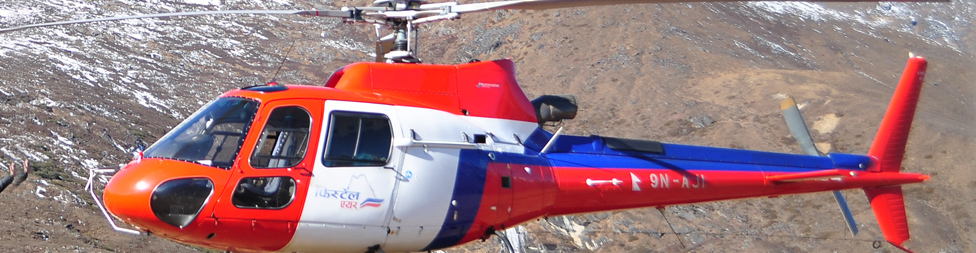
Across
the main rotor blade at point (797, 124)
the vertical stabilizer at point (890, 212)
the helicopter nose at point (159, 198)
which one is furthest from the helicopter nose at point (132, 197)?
the vertical stabilizer at point (890, 212)

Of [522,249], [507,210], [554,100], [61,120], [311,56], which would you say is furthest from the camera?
[311,56]

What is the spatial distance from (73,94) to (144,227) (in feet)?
53.6

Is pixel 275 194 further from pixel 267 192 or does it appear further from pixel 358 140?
pixel 358 140

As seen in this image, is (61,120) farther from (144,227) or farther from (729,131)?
(729,131)

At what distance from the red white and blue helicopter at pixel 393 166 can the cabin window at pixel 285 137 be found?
1 centimetres

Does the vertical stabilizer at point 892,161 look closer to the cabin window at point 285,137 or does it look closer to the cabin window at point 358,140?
the cabin window at point 358,140

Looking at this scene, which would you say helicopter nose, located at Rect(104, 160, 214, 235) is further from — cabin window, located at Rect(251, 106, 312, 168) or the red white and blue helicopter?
cabin window, located at Rect(251, 106, 312, 168)

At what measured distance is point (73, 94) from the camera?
21438 millimetres

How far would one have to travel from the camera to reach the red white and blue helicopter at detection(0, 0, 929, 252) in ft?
23.0

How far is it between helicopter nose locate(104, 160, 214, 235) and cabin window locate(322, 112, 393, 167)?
1.05 m

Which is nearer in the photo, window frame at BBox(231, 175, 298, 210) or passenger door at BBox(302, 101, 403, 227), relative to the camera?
window frame at BBox(231, 175, 298, 210)

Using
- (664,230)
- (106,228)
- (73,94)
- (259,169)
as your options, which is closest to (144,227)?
(259,169)

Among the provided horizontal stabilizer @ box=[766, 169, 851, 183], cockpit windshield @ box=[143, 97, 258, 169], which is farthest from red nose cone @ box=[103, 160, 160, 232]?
horizontal stabilizer @ box=[766, 169, 851, 183]

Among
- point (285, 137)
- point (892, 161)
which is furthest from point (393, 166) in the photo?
point (892, 161)
